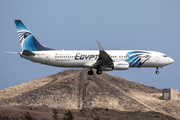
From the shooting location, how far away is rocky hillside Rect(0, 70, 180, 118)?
71625 millimetres

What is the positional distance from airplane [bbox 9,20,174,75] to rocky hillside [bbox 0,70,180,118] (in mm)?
17475

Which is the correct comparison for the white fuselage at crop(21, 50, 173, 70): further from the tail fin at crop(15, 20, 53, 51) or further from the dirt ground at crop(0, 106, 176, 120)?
the dirt ground at crop(0, 106, 176, 120)

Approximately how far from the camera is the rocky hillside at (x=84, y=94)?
235 ft

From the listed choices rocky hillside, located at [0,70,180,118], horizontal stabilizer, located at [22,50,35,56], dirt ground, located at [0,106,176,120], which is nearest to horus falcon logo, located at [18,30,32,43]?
horizontal stabilizer, located at [22,50,35,56]

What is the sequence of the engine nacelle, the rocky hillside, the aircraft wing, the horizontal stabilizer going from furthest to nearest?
the rocky hillside → the engine nacelle → the horizontal stabilizer → the aircraft wing

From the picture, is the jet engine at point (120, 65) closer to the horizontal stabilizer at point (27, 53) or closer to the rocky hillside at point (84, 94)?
the horizontal stabilizer at point (27, 53)

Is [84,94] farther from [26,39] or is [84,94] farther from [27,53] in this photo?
[27,53]

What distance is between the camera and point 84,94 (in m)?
74.2

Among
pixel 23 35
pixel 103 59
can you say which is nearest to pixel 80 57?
pixel 103 59

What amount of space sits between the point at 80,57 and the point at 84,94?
20849 mm

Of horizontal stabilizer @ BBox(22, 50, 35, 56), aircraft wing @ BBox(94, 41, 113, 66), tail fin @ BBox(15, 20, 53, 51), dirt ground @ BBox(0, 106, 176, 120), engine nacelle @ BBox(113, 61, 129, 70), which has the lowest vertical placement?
dirt ground @ BBox(0, 106, 176, 120)

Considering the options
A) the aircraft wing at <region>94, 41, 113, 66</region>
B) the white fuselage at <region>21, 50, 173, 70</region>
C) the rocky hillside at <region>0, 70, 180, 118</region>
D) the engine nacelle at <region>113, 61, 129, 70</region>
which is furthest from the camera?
the rocky hillside at <region>0, 70, 180, 118</region>

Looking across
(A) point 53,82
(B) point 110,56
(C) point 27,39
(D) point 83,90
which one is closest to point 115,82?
(D) point 83,90

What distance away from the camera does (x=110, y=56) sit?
2184 inches
